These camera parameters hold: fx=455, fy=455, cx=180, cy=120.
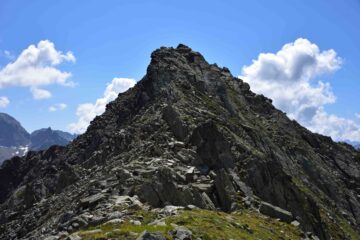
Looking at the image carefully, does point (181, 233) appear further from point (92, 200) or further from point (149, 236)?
point (92, 200)

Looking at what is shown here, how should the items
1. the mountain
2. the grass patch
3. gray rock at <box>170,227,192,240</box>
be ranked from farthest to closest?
the mountain
the grass patch
gray rock at <box>170,227,192,240</box>

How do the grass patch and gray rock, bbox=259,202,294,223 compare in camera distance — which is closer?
the grass patch

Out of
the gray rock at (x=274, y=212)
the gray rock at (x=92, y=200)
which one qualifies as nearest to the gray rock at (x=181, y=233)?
the gray rock at (x=92, y=200)

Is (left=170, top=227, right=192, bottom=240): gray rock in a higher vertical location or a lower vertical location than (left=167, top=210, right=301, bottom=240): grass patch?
lower

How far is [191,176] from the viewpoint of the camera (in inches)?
2232

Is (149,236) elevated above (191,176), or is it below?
below

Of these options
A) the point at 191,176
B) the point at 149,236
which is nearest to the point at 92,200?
the point at 191,176

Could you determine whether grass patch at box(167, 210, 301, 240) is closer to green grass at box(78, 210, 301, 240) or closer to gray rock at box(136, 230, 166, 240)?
green grass at box(78, 210, 301, 240)

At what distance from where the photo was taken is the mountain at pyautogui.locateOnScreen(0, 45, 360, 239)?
4369 cm

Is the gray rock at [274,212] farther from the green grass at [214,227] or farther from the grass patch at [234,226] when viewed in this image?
the green grass at [214,227]

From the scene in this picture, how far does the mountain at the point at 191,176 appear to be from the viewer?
143 feet

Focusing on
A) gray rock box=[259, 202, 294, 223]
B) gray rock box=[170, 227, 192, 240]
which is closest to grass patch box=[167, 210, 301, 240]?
gray rock box=[170, 227, 192, 240]

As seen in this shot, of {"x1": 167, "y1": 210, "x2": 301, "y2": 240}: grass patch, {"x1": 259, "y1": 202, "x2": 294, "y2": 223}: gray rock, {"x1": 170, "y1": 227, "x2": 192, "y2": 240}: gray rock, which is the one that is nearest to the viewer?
{"x1": 170, "y1": 227, "x2": 192, "y2": 240}: gray rock

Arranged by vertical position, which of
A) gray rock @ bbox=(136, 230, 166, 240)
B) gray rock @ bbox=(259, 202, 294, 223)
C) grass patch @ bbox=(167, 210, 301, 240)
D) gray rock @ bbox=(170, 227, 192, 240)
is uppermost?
gray rock @ bbox=(259, 202, 294, 223)
